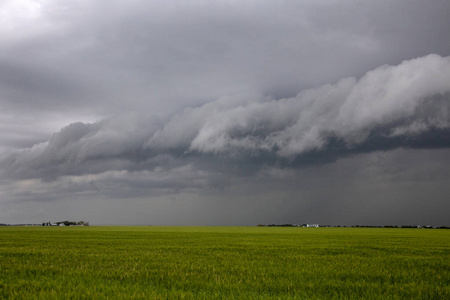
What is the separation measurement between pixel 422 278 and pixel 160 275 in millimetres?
8467

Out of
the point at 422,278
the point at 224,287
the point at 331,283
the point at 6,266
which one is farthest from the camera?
the point at 6,266

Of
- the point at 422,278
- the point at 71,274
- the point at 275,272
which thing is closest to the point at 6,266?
the point at 71,274

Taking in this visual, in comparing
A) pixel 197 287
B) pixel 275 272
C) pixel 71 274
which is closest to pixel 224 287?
pixel 197 287

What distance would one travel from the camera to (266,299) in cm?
787

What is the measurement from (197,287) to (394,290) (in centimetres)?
525

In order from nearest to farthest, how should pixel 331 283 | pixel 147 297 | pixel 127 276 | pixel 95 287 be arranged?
pixel 147 297 → pixel 95 287 → pixel 331 283 → pixel 127 276

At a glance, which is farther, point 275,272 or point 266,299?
point 275,272

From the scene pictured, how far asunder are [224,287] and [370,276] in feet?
17.7

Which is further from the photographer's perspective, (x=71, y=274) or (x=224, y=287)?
(x=71, y=274)

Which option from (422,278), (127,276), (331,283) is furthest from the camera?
(422,278)

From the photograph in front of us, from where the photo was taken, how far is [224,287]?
29.9ft

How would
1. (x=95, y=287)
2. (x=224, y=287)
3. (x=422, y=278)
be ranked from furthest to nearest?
(x=422, y=278)
(x=224, y=287)
(x=95, y=287)

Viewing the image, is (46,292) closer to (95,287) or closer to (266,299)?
(95,287)

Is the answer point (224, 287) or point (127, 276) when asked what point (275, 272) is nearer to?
point (224, 287)
